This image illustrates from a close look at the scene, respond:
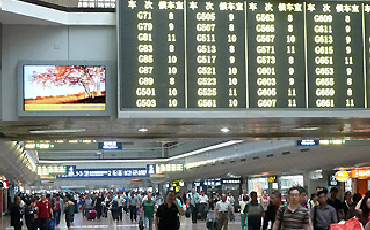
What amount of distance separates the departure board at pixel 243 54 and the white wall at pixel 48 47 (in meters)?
0.63

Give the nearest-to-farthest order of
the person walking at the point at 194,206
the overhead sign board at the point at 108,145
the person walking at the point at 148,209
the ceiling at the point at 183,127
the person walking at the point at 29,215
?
the ceiling at the point at 183,127
the person walking at the point at 148,209
the person walking at the point at 29,215
the person walking at the point at 194,206
the overhead sign board at the point at 108,145

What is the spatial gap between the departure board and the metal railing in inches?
34.6

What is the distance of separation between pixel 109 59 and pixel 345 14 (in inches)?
183

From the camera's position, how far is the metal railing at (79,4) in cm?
1407

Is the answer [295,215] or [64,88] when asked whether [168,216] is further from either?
[295,215]

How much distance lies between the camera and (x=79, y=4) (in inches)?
601

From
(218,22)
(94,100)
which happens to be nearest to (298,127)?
(218,22)

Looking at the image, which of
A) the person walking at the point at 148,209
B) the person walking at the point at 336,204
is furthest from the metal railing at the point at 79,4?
the person walking at the point at 148,209

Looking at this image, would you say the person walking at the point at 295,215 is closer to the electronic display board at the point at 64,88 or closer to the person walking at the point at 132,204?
the electronic display board at the point at 64,88

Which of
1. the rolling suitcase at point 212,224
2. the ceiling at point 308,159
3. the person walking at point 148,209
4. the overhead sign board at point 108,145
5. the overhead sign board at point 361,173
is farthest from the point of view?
the overhead sign board at point 108,145

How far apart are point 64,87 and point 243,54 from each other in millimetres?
3423

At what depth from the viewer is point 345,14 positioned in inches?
575

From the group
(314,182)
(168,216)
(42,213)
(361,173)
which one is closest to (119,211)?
(314,182)

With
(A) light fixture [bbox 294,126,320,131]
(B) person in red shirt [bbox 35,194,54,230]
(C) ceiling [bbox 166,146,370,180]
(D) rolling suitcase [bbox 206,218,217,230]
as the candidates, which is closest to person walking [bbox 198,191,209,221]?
(C) ceiling [bbox 166,146,370,180]
